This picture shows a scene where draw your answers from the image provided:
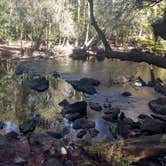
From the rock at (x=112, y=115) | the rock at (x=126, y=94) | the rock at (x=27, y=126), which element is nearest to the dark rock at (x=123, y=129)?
the rock at (x=112, y=115)

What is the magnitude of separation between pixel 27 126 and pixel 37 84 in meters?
8.14

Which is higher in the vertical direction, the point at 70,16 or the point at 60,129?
the point at 70,16

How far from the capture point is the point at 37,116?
14828 mm

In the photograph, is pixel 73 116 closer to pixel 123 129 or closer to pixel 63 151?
pixel 123 129

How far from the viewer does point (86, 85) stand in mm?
21312

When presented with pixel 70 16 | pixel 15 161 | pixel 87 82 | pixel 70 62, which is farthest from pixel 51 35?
pixel 15 161

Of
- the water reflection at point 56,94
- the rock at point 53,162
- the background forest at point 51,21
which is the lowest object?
the water reflection at point 56,94

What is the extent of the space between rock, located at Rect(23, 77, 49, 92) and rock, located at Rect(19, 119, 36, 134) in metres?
6.74

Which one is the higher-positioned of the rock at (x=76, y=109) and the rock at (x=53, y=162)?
the rock at (x=53, y=162)

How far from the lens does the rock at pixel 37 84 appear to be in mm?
20472

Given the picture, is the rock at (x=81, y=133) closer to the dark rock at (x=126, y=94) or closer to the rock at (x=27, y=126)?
the rock at (x=27, y=126)

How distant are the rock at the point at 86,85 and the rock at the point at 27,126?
6989 millimetres

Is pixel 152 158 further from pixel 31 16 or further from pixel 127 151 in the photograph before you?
pixel 31 16

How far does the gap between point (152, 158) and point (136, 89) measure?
1311 centimetres
